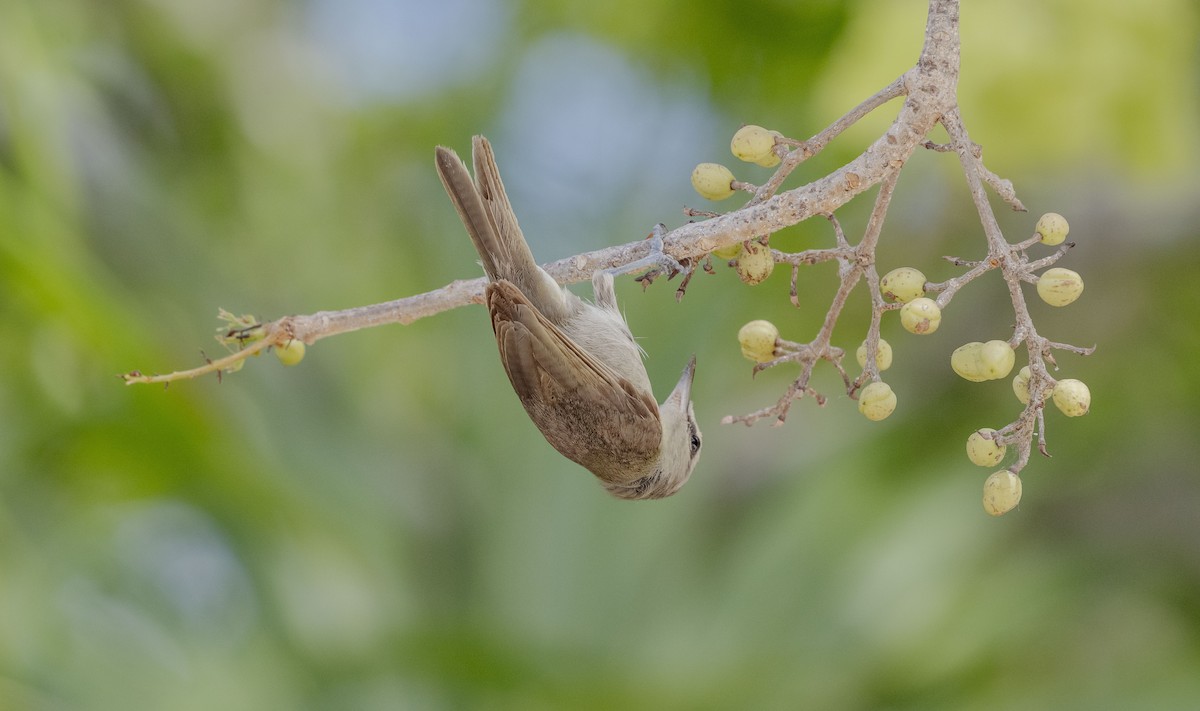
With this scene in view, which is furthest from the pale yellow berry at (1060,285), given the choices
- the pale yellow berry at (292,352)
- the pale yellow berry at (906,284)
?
the pale yellow berry at (292,352)

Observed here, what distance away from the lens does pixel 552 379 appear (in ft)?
8.29

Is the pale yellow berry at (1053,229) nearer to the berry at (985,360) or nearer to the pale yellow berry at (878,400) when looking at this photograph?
the berry at (985,360)

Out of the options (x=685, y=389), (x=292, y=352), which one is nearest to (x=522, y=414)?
(x=685, y=389)

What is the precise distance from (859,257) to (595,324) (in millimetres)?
1289

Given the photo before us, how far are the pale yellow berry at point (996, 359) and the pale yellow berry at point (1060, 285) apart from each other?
4.4 inches

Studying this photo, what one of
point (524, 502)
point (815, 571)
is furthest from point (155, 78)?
point (815, 571)

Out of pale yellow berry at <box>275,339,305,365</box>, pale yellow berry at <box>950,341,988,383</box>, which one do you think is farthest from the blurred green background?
pale yellow berry at <box>950,341,988,383</box>

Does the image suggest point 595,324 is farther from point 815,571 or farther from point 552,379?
point 815,571

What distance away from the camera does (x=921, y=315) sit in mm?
1539

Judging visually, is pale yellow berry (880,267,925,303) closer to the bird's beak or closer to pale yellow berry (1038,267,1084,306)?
pale yellow berry (1038,267,1084,306)

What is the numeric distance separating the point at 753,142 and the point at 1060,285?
0.49 m

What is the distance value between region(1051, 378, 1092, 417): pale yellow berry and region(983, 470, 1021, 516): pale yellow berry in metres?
0.12

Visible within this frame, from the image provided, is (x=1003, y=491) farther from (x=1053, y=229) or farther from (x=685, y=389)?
(x=685, y=389)

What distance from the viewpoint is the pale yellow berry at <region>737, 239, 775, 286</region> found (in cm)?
184
